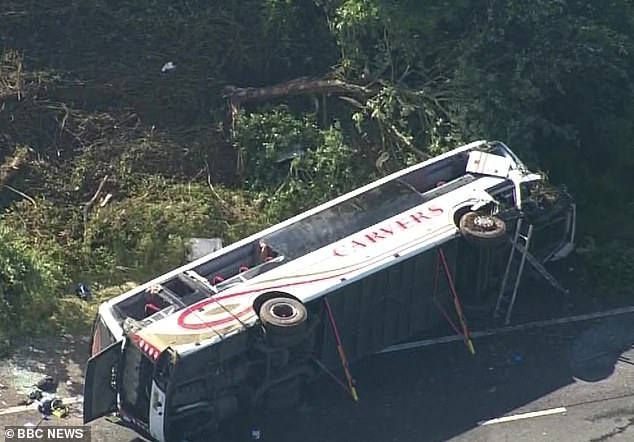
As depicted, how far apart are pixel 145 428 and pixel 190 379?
30.8 inches

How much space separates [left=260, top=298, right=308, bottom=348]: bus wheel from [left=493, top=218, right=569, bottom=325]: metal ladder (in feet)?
10.2

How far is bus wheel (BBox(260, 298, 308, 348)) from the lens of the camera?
11180 millimetres

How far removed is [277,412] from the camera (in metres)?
12.1

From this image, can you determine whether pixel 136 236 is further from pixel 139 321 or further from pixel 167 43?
pixel 167 43

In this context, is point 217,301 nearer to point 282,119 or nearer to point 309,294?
point 309,294

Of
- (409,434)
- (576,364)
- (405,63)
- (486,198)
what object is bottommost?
(409,434)

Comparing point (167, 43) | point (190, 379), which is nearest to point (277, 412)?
point (190, 379)

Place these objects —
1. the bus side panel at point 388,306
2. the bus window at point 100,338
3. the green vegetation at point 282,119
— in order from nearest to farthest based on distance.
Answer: the bus window at point 100,338 → the bus side panel at point 388,306 → the green vegetation at point 282,119

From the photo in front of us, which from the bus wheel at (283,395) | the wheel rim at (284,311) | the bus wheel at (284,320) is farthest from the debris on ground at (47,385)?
the wheel rim at (284,311)

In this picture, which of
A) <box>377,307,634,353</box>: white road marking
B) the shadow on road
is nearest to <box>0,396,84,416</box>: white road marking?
the shadow on road

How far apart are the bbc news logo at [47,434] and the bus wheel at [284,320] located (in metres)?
2.30

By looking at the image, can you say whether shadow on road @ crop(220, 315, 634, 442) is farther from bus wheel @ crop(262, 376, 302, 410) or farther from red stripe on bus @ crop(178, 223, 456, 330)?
red stripe on bus @ crop(178, 223, 456, 330)

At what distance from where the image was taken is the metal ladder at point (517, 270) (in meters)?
13.3

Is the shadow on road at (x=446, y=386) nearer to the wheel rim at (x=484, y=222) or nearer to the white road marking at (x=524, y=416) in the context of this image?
the white road marking at (x=524, y=416)
